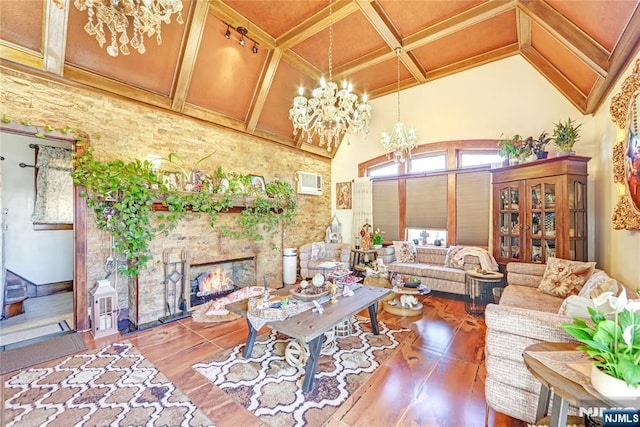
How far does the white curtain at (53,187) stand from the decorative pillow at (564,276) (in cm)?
772

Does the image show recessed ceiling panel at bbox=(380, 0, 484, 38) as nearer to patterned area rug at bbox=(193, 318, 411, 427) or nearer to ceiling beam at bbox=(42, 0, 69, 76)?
ceiling beam at bbox=(42, 0, 69, 76)

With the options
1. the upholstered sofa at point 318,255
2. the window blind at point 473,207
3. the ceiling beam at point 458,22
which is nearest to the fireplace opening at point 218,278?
the upholstered sofa at point 318,255

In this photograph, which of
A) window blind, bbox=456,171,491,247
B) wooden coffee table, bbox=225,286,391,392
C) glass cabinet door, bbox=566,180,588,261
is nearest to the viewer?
wooden coffee table, bbox=225,286,391,392

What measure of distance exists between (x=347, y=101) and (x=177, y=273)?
3.46 meters

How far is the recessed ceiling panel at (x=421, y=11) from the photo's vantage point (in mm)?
3617

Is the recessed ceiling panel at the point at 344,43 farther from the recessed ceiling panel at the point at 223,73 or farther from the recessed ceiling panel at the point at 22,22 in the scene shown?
the recessed ceiling panel at the point at 22,22

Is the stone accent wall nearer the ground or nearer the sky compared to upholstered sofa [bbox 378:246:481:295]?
nearer the sky

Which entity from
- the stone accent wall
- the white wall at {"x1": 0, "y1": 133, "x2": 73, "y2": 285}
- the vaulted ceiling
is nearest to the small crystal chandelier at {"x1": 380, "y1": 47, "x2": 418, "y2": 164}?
the vaulted ceiling

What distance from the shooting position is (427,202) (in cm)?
575

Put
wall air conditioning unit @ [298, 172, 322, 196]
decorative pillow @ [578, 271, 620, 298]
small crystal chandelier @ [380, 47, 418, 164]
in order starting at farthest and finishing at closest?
wall air conditioning unit @ [298, 172, 322, 196], small crystal chandelier @ [380, 47, 418, 164], decorative pillow @ [578, 271, 620, 298]

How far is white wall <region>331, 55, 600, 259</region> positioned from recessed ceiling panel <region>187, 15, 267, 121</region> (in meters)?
3.14

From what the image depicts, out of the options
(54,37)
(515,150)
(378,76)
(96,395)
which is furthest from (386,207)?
(54,37)

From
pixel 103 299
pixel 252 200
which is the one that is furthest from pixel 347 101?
pixel 103 299

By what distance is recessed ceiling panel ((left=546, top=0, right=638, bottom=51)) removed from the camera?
2275 millimetres
